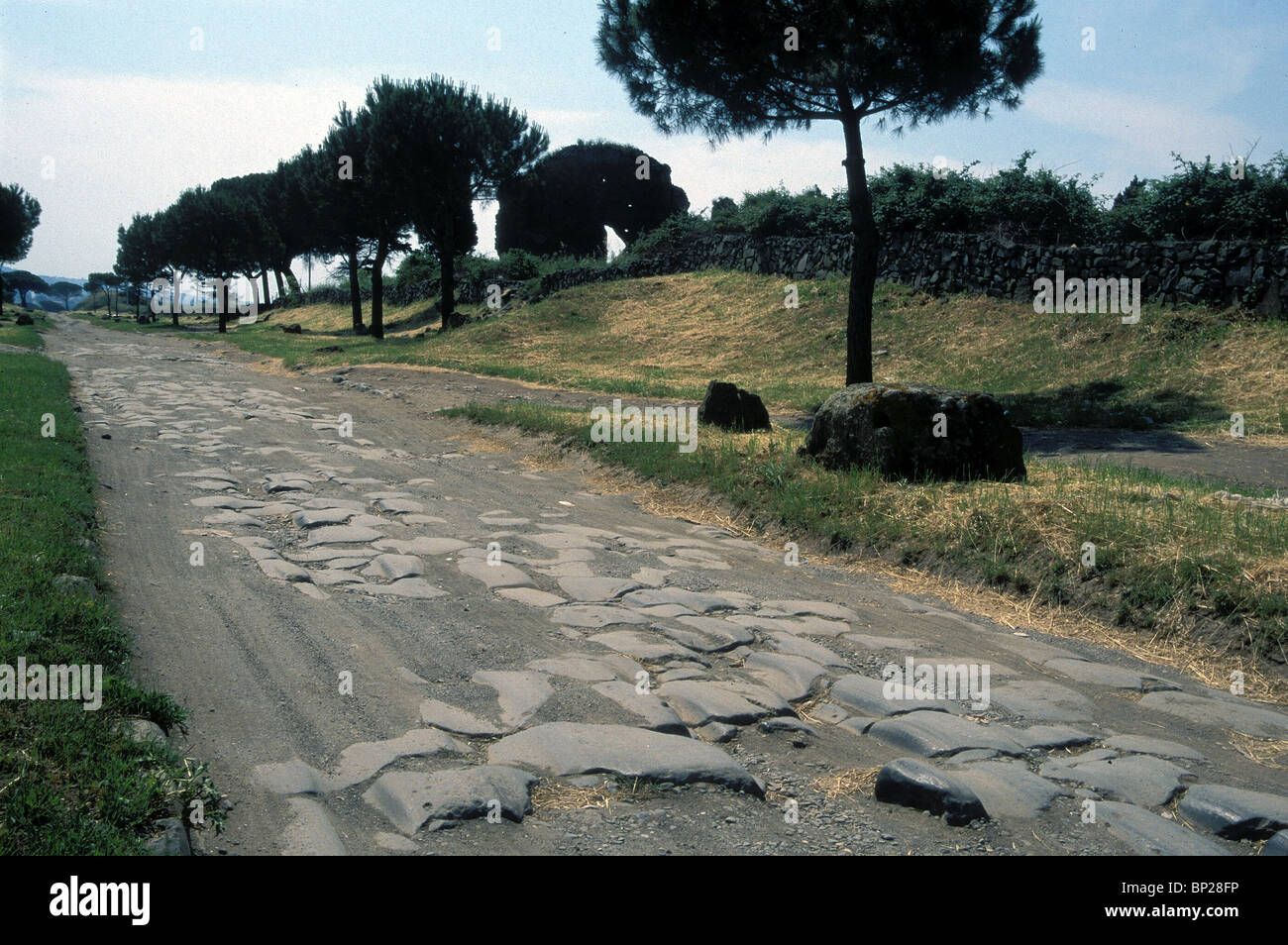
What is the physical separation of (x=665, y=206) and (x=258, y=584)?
42993 mm

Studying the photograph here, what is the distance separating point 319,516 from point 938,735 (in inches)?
195

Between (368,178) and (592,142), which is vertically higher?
(592,142)

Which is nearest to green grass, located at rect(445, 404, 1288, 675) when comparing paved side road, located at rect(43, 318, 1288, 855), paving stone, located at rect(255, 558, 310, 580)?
paved side road, located at rect(43, 318, 1288, 855)

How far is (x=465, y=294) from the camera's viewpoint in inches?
1532

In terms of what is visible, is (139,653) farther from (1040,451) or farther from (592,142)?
(592,142)

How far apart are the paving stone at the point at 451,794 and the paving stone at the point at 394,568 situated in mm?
2580

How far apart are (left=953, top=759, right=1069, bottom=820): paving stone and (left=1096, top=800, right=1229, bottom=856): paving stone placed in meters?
0.17
